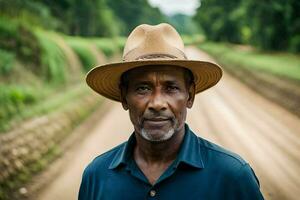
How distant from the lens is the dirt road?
24.1 ft

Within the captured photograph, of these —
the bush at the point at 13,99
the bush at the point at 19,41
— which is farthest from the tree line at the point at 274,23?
the bush at the point at 13,99

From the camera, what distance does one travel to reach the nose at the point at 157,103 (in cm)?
247

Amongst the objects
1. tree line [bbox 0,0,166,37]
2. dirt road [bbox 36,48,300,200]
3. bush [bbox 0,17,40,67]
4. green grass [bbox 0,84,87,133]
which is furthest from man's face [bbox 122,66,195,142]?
tree line [bbox 0,0,166,37]

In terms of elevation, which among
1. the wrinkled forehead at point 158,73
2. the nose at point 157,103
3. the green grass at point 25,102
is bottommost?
the green grass at point 25,102

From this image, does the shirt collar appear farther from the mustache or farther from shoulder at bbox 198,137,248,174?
the mustache

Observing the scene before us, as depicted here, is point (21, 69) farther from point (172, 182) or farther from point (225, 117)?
point (172, 182)

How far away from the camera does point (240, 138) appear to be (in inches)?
405

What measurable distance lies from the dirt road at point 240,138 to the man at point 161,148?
4605 millimetres

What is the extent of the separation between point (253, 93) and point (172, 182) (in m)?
16.2

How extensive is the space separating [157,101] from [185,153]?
0.33 meters

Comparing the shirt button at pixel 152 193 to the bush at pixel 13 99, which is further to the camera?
the bush at pixel 13 99

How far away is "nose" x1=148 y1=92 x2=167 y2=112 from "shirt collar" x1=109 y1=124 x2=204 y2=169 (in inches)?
9.2

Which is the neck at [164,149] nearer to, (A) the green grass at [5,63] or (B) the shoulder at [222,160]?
(B) the shoulder at [222,160]

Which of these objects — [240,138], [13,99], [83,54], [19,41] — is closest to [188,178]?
[240,138]
